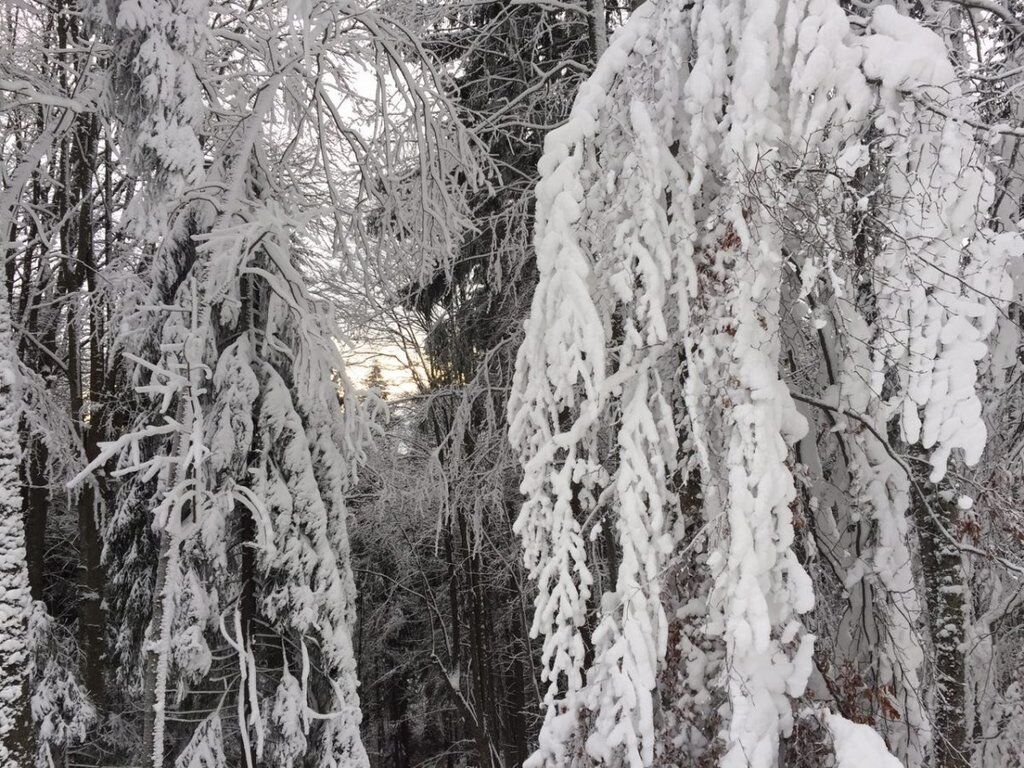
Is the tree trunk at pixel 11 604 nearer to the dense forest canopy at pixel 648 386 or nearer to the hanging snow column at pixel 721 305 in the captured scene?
the dense forest canopy at pixel 648 386

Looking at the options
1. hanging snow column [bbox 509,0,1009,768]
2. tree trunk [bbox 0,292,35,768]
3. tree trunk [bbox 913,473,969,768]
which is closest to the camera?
hanging snow column [bbox 509,0,1009,768]

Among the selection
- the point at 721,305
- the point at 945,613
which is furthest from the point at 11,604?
the point at 945,613

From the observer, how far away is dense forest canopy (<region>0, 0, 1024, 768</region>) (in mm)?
2438

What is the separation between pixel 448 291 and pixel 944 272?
28.4 ft

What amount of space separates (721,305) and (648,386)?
471 millimetres

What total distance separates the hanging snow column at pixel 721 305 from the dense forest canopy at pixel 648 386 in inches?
0.6

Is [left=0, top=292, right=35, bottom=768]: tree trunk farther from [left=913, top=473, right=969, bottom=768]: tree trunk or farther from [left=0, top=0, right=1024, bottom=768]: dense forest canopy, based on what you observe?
[left=913, top=473, right=969, bottom=768]: tree trunk

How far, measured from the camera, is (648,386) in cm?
293

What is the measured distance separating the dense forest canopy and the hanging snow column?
Result: 0.05 ft

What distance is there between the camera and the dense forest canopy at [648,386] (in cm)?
244

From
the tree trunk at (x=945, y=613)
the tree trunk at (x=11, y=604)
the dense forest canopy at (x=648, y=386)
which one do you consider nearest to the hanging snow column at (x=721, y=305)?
the dense forest canopy at (x=648, y=386)

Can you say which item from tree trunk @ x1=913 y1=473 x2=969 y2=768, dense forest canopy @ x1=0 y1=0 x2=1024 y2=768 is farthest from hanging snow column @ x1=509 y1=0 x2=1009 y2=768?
tree trunk @ x1=913 y1=473 x2=969 y2=768

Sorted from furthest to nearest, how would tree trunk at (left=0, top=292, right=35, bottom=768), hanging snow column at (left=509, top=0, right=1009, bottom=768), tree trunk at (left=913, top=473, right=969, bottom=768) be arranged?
tree trunk at (left=0, top=292, right=35, bottom=768)
tree trunk at (left=913, top=473, right=969, bottom=768)
hanging snow column at (left=509, top=0, right=1009, bottom=768)

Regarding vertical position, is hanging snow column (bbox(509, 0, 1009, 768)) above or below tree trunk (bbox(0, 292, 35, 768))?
above
